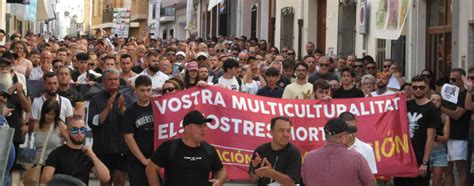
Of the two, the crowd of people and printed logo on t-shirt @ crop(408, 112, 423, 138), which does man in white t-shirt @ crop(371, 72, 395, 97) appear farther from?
printed logo on t-shirt @ crop(408, 112, 423, 138)

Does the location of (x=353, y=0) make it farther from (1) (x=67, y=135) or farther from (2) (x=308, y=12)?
(1) (x=67, y=135)

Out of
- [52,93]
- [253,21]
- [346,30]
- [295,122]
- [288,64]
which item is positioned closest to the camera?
[295,122]

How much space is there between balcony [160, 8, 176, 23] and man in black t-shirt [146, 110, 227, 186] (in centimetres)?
5335

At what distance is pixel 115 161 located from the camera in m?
13.8

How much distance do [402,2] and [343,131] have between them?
37.8 feet

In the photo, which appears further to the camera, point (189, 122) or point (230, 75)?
point (230, 75)

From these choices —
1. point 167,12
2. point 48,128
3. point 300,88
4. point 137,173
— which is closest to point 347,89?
point 300,88

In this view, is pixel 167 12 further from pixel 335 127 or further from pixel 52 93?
pixel 335 127

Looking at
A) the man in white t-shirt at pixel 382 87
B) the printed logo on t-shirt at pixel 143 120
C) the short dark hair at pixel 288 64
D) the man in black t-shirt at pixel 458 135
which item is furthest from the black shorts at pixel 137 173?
the short dark hair at pixel 288 64

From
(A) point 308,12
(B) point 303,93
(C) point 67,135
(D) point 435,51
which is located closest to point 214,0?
(A) point 308,12

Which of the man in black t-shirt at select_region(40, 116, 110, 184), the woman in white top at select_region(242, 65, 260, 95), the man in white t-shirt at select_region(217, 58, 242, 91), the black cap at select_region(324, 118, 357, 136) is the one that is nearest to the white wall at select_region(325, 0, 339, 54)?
the woman in white top at select_region(242, 65, 260, 95)

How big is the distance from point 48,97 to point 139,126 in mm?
1813

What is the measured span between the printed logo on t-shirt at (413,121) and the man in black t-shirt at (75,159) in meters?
4.31

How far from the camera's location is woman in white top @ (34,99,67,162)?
13008 mm
